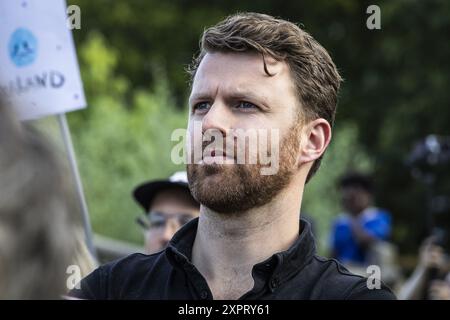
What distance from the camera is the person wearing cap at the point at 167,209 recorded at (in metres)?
4.99

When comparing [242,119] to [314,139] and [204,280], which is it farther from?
[204,280]

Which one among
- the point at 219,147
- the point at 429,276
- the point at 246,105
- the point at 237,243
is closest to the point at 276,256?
the point at 237,243

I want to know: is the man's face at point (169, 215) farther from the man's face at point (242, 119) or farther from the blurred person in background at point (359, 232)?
the blurred person in background at point (359, 232)

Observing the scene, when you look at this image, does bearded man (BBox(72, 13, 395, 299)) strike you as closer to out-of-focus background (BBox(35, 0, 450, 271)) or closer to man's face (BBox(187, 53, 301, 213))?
man's face (BBox(187, 53, 301, 213))

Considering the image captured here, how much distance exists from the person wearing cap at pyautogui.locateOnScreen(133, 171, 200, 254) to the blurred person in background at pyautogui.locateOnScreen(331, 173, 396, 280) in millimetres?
3767

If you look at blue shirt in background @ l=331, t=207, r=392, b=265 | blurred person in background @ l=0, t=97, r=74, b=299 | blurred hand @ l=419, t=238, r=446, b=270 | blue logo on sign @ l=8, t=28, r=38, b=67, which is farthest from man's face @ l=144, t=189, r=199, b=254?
blue shirt in background @ l=331, t=207, r=392, b=265

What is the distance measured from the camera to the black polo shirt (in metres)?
2.65

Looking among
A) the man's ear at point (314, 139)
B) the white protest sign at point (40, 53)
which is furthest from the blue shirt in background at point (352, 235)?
the man's ear at point (314, 139)

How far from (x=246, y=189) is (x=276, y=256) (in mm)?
222

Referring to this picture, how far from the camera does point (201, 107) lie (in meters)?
2.94

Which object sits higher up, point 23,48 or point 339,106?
point 23,48

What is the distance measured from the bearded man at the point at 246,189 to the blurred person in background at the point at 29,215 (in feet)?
3.59
